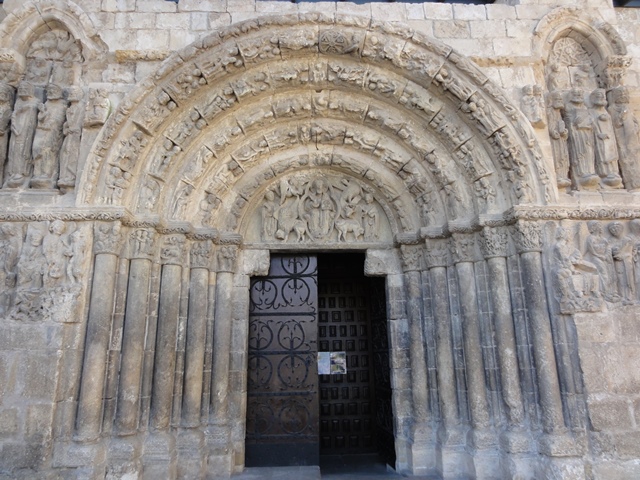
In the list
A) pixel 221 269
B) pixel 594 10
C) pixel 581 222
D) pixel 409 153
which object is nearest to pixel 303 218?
pixel 221 269

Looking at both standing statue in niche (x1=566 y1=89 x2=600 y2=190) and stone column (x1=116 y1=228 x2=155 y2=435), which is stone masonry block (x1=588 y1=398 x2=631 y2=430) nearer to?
standing statue in niche (x1=566 y1=89 x2=600 y2=190)

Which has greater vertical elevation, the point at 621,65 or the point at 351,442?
the point at 621,65

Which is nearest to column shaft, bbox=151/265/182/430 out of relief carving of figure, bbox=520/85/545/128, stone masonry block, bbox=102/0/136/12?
stone masonry block, bbox=102/0/136/12

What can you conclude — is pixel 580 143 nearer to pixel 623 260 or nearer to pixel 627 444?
pixel 623 260

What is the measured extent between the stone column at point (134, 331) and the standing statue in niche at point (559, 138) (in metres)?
4.70

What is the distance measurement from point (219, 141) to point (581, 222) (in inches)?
169

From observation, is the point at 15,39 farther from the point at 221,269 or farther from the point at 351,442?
the point at 351,442

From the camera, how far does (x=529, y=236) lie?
4.73m

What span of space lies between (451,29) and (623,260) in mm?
3339

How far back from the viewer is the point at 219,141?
530cm

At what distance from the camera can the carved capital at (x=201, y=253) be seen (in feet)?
16.9

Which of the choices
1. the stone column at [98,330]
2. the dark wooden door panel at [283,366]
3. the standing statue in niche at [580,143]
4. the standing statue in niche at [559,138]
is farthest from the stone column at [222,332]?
the standing statue in niche at [580,143]

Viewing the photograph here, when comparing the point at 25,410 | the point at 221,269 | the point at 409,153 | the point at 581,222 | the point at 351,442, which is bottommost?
the point at 351,442

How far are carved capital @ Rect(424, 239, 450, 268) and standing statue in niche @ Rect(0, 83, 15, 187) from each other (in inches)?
196
